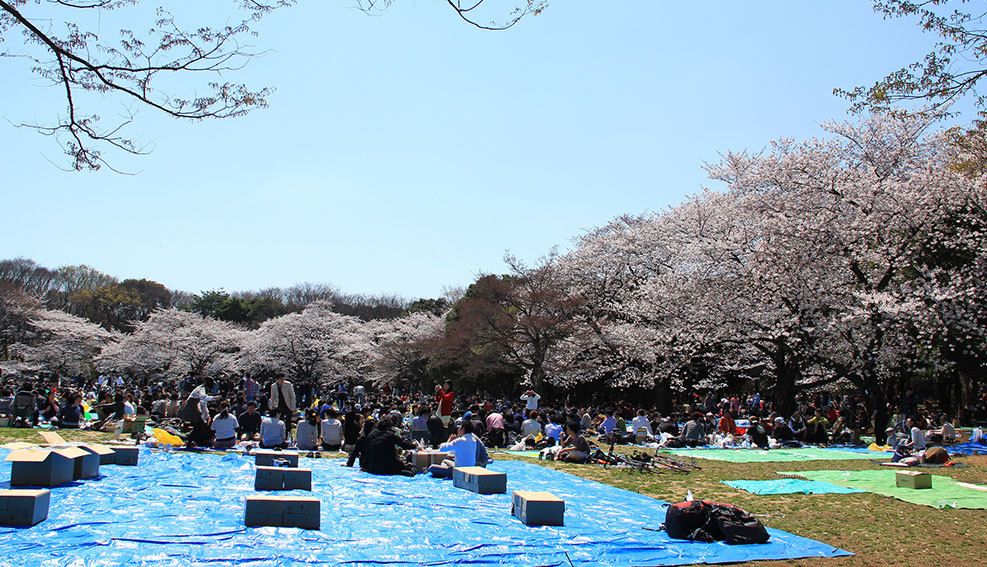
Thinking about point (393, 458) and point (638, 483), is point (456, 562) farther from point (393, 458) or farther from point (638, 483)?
point (638, 483)

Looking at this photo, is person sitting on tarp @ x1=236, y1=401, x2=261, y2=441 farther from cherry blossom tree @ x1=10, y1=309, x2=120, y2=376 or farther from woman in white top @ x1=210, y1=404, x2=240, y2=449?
cherry blossom tree @ x1=10, y1=309, x2=120, y2=376

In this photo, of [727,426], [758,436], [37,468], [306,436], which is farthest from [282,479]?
[727,426]

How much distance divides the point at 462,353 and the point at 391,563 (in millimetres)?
28401

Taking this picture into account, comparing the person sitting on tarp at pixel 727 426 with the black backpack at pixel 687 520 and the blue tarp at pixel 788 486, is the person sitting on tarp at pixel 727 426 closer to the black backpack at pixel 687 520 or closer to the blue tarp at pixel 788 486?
the blue tarp at pixel 788 486

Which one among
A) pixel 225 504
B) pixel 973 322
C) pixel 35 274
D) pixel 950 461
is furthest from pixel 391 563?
pixel 35 274

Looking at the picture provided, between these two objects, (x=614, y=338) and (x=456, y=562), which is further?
(x=614, y=338)

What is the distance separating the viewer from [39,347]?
4281cm

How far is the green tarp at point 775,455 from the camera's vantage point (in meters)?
14.8

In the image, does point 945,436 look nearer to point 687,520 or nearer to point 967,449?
point 967,449

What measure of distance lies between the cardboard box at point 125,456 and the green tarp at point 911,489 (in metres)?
9.99

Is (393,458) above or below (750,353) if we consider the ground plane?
below

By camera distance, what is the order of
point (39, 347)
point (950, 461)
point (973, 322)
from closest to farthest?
point (950, 461)
point (973, 322)
point (39, 347)

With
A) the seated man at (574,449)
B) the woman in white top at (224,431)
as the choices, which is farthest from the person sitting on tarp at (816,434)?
the woman in white top at (224,431)

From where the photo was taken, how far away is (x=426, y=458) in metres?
11.0
